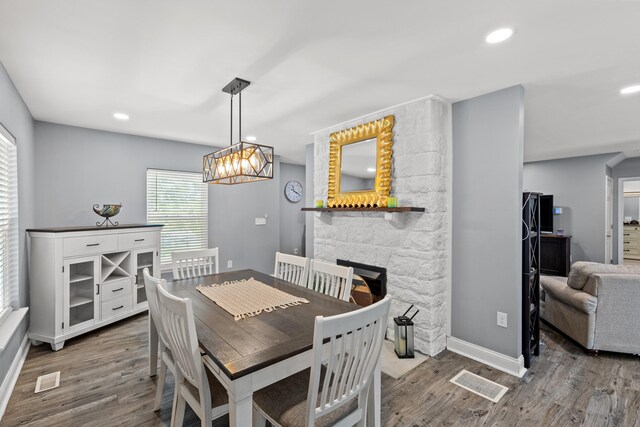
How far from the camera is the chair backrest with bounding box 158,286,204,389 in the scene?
A: 1.30m

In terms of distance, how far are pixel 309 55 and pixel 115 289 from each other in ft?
10.6

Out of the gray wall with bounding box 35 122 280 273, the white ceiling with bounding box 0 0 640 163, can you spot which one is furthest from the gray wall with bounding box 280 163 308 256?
the white ceiling with bounding box 0 0 640 163

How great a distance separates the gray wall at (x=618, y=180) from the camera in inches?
225

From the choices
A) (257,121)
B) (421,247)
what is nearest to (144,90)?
(257,121)

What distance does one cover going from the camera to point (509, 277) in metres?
2.56

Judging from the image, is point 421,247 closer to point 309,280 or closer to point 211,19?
point 309,280

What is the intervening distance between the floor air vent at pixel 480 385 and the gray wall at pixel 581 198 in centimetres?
471

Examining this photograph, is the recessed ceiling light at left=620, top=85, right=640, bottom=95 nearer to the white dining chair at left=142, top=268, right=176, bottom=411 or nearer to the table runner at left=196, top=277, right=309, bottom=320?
the table runner at left=196, top=277, right=309, bottom=320

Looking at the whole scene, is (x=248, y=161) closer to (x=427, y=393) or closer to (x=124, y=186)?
(x=427, y=393)

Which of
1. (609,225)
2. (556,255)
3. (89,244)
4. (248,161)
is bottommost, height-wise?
(556,255)

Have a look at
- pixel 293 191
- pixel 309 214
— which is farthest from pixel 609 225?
pixel 293 191

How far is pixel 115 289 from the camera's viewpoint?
11.0 feet

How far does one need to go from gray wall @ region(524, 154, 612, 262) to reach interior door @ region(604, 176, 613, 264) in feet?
0.44

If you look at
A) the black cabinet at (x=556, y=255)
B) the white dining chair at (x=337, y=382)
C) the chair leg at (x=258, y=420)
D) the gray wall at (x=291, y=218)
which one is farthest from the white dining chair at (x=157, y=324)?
the black cabinet at (x=556, y=255)
